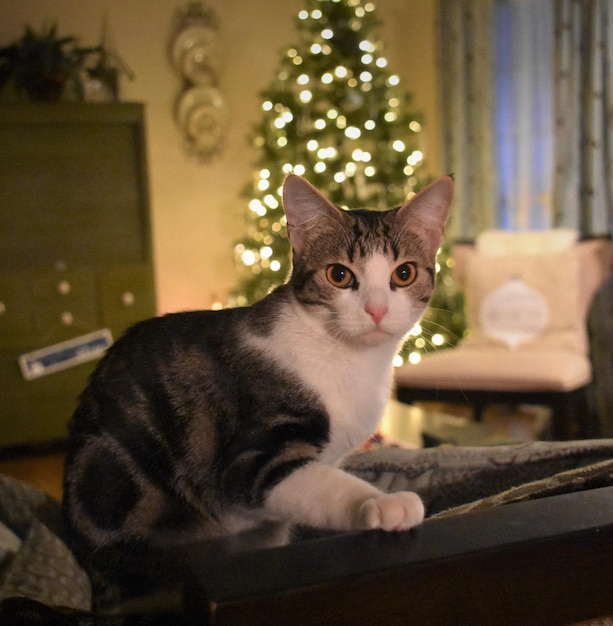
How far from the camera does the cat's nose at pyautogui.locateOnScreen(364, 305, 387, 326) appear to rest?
0.86 m

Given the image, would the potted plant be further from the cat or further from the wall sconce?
the cat

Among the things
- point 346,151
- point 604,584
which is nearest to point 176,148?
point 346,151

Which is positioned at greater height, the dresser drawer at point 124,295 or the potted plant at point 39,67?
the potted plant at point 39,67

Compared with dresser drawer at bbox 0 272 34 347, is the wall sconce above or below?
above

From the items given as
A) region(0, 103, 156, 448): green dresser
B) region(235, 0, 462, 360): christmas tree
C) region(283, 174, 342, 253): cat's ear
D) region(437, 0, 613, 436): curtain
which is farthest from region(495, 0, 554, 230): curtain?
region(283, 174, 342, 253): cat's ear

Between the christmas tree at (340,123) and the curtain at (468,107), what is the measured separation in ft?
2.25

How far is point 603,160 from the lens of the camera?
3.06 m

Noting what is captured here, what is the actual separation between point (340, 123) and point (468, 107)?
1.07 metres

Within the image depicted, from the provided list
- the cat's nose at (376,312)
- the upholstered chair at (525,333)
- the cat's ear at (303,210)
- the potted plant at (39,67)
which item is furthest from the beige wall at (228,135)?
the cat's nose at (376,312)

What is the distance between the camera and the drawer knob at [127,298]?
9.73 ft

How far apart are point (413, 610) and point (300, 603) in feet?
0.29

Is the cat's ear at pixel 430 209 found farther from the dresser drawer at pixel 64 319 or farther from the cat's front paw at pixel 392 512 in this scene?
the dresser drawer at pixel 64 319

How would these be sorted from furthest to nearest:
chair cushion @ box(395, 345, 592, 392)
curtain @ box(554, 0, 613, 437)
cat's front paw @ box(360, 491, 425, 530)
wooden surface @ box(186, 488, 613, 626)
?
1. curtain @ box(554, 0, 613, 437)
2. chair cushion @ box(395, 345, 592, 392)
3. cat's front paw @ box(360, 491, 425, 530)
4. wooden surface @ box(186, 488, 613, 626)

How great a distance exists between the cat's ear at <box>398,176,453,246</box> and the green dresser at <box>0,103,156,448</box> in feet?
7.31
